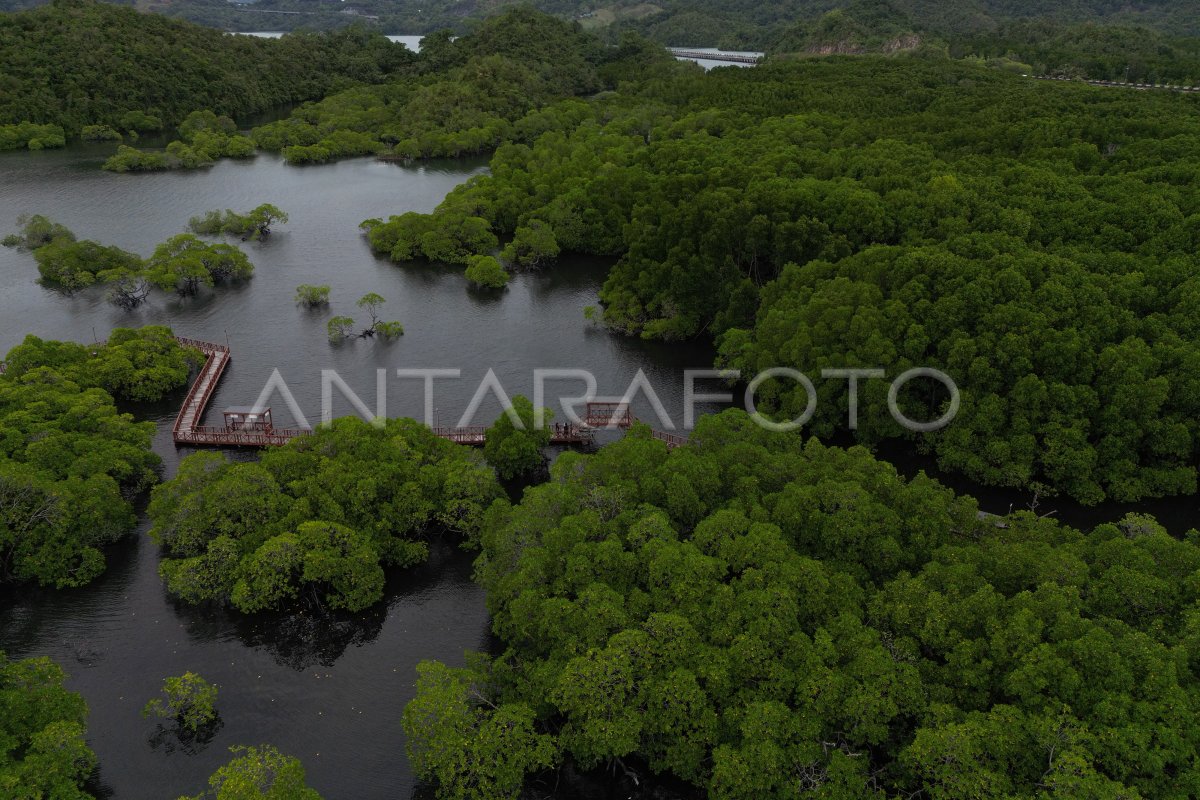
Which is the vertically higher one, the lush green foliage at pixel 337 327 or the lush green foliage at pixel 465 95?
the lush green foliage at pixel 465 95

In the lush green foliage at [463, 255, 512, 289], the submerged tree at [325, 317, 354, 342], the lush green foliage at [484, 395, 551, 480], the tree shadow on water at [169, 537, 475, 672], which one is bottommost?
the tree shadow on water at [169, 537, 475, 672]

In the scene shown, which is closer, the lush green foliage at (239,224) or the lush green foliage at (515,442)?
the lush green foliage at (515,442)

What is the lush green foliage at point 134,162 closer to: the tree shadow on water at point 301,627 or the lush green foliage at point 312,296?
the lush green foliage at point 312,296

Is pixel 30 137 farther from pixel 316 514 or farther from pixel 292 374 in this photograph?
pixel 316 514

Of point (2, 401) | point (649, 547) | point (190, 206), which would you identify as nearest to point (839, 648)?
point (649, 547)

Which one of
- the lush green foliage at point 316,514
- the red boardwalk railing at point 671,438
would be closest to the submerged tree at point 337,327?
the lush green foliage at point 316,514

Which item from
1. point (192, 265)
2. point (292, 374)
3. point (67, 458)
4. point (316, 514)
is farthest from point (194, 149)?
point (316, 514)

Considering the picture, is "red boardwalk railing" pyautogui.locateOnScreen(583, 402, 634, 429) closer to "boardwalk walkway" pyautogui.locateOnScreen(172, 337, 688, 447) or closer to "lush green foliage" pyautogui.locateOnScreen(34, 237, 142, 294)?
"boardwalk walkway" pyautogui.locateOnScreen(172, 337, 688, 447)

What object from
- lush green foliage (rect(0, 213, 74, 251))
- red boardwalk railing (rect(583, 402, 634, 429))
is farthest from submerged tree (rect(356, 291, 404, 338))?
lush green foliage (rect(0, 213, 74, 251))
